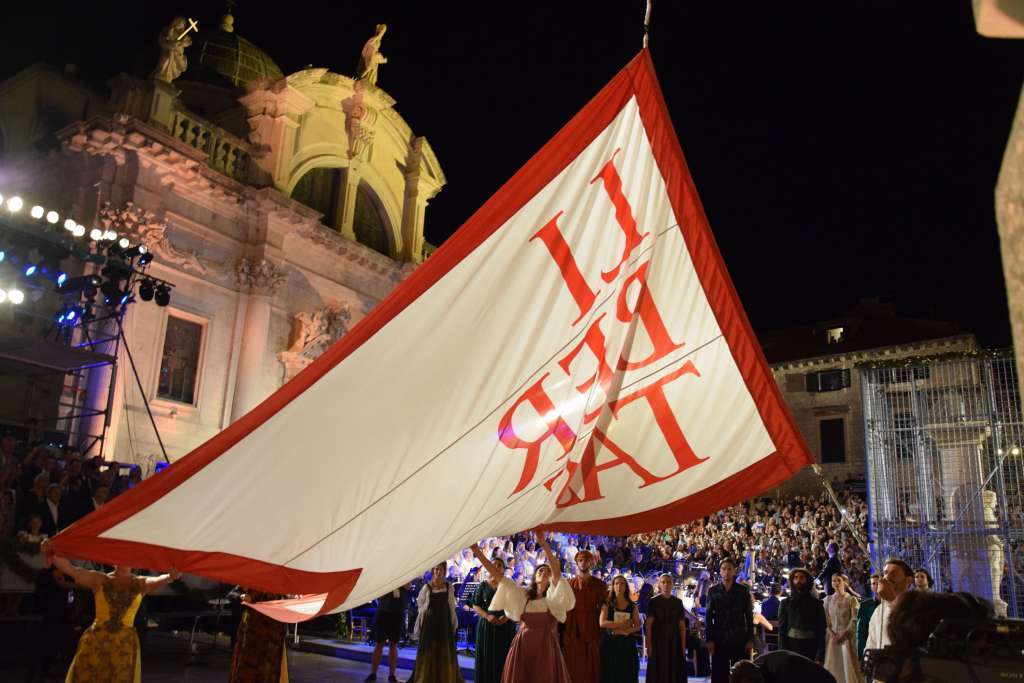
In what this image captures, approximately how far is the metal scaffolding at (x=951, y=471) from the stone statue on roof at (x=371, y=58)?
57.8 feet

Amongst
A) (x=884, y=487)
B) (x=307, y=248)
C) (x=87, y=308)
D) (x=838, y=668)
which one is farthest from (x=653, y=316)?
(x=307, y=248)

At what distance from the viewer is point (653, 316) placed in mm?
4957

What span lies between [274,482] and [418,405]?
2.48 feet

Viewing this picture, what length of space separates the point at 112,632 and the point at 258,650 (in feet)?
4.58

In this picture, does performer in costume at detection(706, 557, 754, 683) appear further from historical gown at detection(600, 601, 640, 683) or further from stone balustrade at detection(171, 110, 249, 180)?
stone balustrade at detection(171, 110, 249, 180)

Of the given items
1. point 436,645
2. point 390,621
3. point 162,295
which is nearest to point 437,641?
point 436,645

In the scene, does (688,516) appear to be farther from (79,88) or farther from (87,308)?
(79,88)

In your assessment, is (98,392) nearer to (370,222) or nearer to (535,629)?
(370,222)

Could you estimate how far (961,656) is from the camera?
2131mm

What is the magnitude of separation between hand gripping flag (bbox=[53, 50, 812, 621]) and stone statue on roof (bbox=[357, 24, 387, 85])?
22.1 m

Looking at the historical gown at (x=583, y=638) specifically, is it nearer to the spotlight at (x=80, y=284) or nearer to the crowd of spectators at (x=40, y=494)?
the crowd of spectators at (x=40, y=494)

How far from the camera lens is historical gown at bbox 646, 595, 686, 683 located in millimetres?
9488

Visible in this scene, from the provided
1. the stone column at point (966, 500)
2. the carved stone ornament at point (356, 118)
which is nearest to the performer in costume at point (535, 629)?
the stone column at point (966, 500)

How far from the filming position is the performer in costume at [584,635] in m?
9.12
